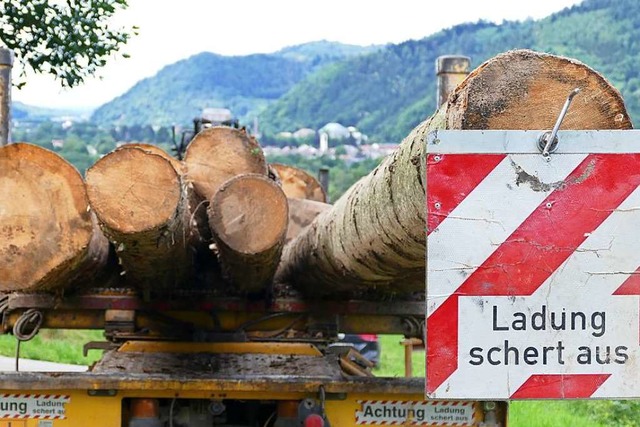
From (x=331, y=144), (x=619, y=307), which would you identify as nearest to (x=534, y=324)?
(x=619, y=307)

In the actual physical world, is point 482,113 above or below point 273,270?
above

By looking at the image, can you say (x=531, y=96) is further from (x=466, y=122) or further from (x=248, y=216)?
(x=248, y=216)

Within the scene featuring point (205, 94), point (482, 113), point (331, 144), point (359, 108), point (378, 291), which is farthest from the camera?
point (205, 94)

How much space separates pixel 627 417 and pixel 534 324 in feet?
23.5

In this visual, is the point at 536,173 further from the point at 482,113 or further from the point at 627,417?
the point at 627,417

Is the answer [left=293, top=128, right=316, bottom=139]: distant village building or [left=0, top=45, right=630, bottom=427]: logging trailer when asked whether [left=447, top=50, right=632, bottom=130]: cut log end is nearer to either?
[left=0, top=45, right=630, bottom=427]: logging trailer

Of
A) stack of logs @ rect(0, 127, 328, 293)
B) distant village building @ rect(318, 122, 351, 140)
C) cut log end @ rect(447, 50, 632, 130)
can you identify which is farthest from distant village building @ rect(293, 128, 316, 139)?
cut log end @ rect(447, 50, 632, 130)

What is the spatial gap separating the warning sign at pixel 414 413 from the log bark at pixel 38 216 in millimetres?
1377

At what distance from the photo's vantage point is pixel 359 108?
96.1m

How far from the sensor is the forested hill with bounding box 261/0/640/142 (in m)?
64.7

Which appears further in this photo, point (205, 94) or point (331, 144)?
point (205, 94)

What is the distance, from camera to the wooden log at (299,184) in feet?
29.0

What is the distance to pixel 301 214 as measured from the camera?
7.32 m

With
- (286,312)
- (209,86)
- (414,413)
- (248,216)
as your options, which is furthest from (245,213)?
(209,86)
